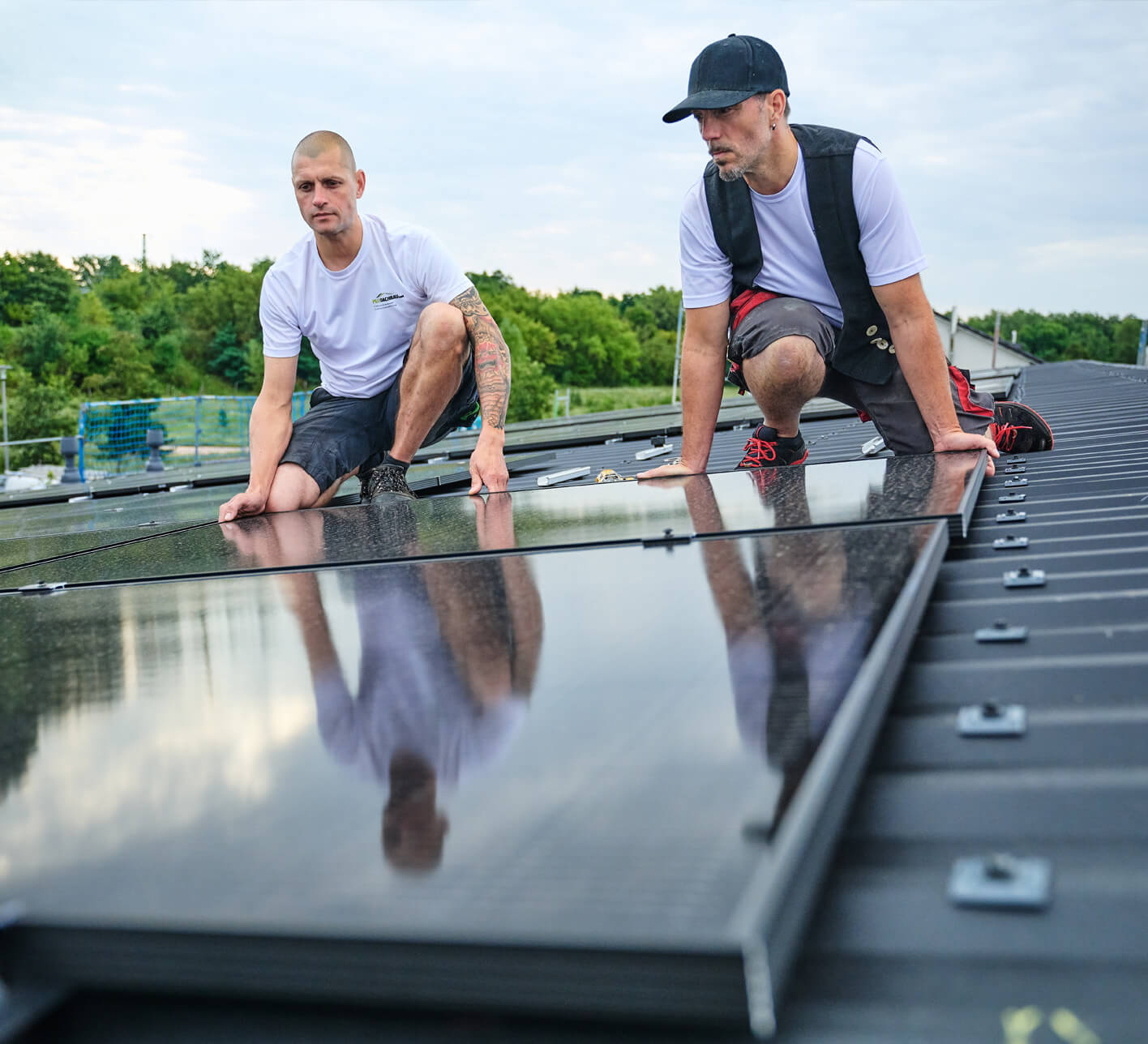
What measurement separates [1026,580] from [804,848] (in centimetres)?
138

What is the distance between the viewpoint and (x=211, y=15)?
48594 mm

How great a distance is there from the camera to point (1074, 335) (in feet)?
274

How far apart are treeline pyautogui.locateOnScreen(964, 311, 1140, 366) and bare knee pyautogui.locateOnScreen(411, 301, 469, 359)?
3190 inches

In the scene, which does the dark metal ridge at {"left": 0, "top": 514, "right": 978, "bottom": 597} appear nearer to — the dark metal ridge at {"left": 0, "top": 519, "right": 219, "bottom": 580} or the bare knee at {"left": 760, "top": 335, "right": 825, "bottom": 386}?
the dark metal ridge at {"left": 0, "top": 519, "right": 219, "bottom": 580}

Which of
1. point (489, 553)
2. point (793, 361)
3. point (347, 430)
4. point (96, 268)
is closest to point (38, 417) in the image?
point (96, 268)

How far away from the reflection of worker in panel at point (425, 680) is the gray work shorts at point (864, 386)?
198 centimetres

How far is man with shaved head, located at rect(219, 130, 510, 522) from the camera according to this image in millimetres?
4344

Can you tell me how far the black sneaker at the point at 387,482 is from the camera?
462 centimetres

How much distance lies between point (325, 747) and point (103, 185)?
9355 cm

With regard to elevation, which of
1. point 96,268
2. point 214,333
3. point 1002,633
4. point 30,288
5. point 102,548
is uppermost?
point 96,268

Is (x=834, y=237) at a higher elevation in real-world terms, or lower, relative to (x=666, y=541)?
higher

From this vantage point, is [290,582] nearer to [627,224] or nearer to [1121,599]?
[1121,599]

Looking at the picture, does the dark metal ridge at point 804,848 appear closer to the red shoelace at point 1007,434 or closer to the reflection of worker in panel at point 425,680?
the reflection of worker in panel at point 425,680

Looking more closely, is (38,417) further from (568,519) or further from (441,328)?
→ (568,519)
